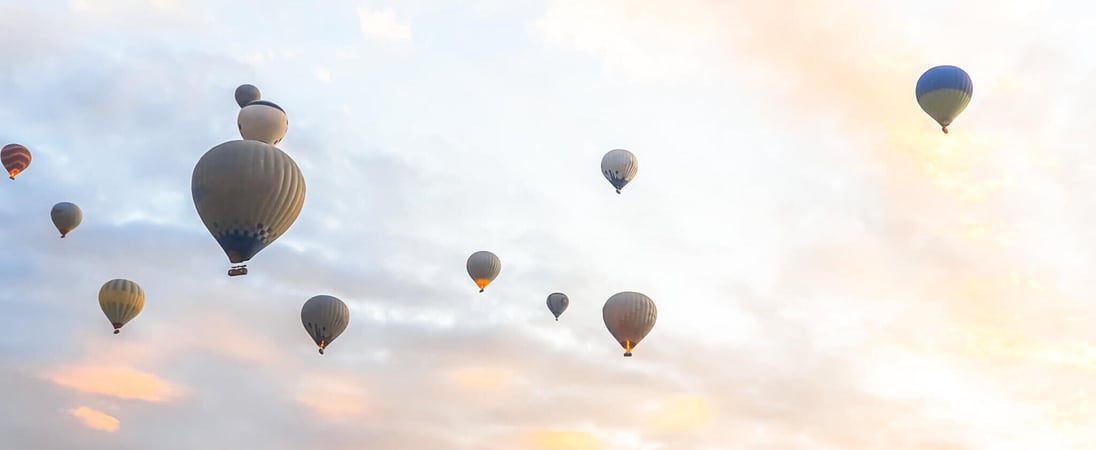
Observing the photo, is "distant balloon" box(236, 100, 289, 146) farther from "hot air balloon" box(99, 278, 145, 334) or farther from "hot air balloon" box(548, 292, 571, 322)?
"hot air balloon" box(548, 292, 571, 322)

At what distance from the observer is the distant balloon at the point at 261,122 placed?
6781cm

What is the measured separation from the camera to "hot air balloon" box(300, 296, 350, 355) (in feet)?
247

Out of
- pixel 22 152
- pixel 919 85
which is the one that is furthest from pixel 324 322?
pixel 919 85

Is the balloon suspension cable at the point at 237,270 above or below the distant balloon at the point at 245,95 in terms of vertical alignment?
below

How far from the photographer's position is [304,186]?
57.7 meters

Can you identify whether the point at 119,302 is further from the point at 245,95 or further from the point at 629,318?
the point at 629,318

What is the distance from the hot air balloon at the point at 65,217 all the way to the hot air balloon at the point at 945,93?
73.1 metres

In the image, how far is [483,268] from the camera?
301ft

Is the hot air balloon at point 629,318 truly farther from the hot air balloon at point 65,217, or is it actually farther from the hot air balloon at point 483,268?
the hot air balloon at point 65,217

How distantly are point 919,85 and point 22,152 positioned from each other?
75.2 metres

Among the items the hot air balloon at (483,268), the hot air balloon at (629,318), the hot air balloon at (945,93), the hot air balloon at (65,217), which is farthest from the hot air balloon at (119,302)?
the hot air balloon at (945,93)

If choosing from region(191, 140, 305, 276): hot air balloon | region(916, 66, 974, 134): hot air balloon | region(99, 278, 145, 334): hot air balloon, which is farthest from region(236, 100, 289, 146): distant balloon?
region(916, 66, 974, 134): hot air balloon

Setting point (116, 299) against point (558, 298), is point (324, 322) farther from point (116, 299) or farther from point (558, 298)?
point (558, 298)

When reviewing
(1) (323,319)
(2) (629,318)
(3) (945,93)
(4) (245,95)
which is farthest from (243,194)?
(3) (945,93)
